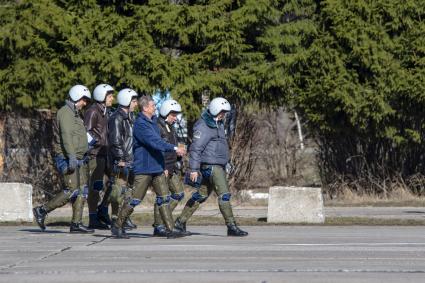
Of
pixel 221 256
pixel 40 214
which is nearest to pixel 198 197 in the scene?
pixel 40 214

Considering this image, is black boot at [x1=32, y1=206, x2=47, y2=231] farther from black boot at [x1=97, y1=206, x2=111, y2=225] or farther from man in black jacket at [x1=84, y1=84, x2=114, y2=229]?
black boot at [x1=97, y1=206, x2=111, y2=225]

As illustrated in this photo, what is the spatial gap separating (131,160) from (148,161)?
96cm

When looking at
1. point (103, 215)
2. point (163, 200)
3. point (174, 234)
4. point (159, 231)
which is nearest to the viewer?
point (163, 200)

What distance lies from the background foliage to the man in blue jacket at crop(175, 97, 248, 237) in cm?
655

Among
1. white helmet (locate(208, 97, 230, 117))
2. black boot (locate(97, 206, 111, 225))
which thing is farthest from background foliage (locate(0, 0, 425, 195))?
white helmet (locate(208, 97, 230, 117))

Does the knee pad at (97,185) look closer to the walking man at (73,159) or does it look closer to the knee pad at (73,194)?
the walking man at (73,159)

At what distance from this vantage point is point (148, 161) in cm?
1575

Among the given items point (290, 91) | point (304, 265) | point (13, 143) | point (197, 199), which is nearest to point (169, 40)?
point (290, 91)

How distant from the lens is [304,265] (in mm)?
12758

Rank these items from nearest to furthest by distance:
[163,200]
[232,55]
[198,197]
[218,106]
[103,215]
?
1. [163,200]
2. [218,106]
3. [198,197]
4. [103,215]
5. [232,55]

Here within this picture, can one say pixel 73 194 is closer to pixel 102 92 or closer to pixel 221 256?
pixel 102 92

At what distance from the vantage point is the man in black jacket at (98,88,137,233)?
16.6 meters

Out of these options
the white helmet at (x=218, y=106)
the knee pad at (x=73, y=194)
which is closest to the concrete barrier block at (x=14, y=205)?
the knee pad at (x=73, y=194)

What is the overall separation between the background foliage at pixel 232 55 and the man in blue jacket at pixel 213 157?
655cm
